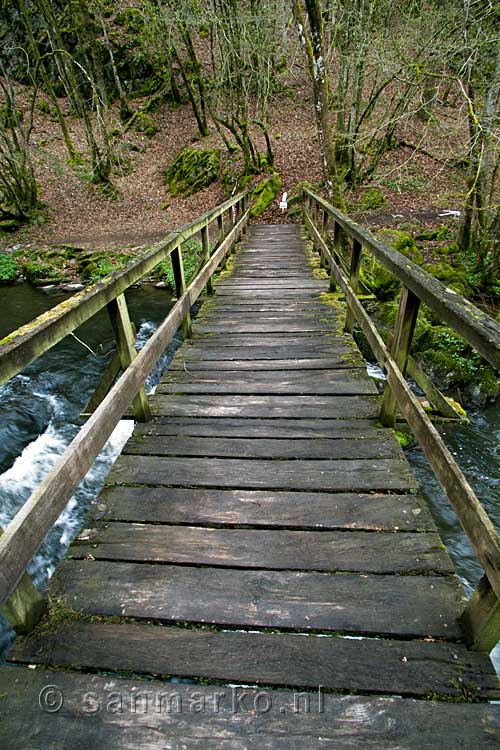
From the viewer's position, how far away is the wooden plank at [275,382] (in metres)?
3.55

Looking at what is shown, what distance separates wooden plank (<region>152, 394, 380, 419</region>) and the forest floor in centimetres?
991

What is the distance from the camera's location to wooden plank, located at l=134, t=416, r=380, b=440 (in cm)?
298

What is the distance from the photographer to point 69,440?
6.07 m

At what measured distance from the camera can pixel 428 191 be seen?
44.8 ft

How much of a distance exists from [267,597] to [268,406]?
170 centimetres

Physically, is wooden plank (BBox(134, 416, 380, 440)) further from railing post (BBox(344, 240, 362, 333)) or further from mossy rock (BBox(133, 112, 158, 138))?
mossy rock (BBox(133, 112, 158, 138))

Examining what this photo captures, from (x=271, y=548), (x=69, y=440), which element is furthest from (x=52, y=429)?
(x=271, y=548)

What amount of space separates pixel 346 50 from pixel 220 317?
44.6 feet

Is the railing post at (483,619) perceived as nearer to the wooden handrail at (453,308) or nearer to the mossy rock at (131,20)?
the wooden handrail at (453,308)

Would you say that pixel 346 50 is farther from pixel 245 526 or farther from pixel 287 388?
pixel 245 526

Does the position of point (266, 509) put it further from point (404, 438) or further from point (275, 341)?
point (404, 438)

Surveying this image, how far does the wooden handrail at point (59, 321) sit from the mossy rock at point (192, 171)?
50.4 ft

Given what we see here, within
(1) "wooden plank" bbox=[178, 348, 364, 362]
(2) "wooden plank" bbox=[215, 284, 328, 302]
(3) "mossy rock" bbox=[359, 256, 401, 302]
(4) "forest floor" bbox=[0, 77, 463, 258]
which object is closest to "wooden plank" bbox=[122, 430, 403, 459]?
(1) "wooden plank" bbox=[178, 348, 364, 362]

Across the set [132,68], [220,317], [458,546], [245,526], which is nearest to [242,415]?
[245,526]
